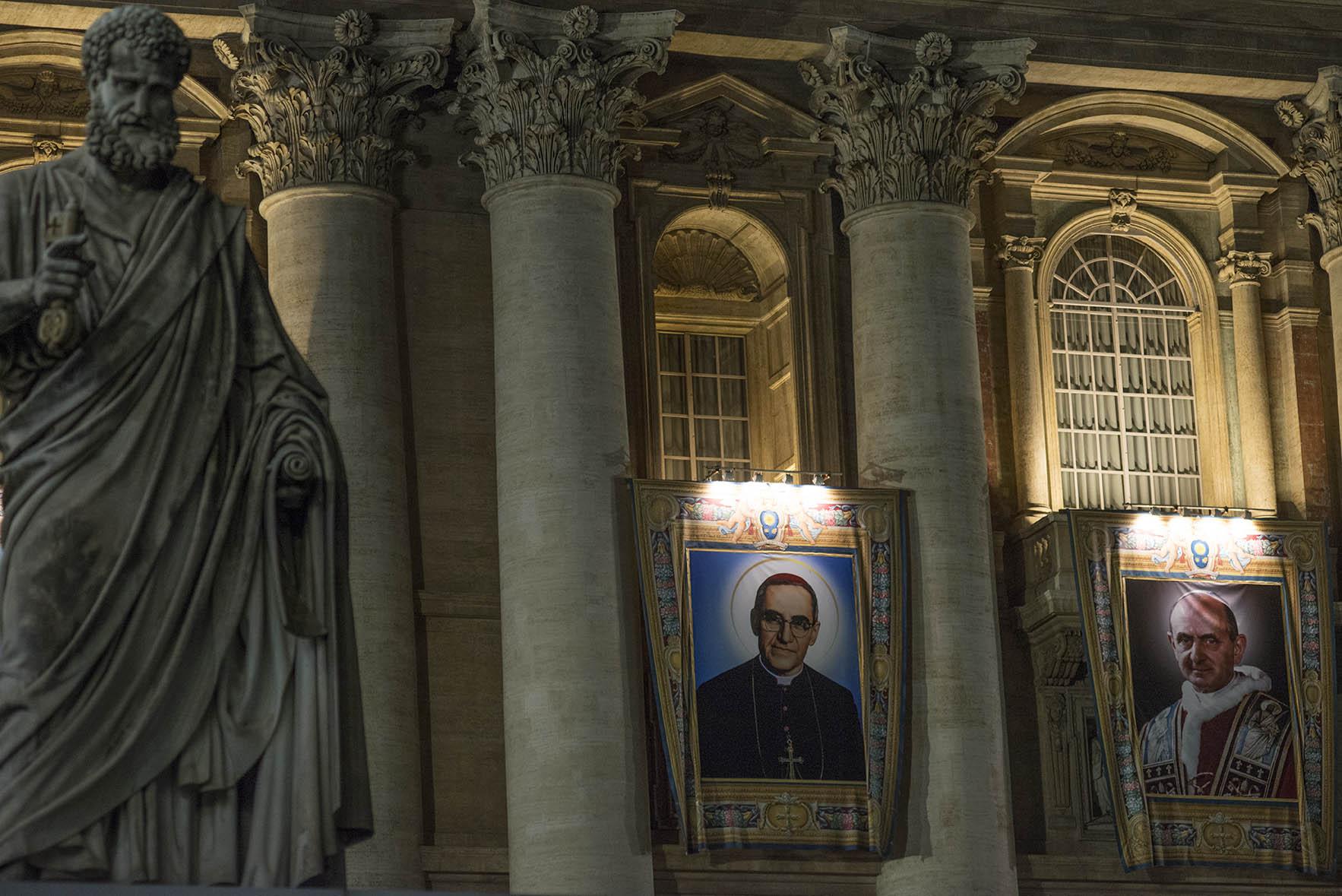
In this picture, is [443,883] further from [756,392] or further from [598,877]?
[756,392]

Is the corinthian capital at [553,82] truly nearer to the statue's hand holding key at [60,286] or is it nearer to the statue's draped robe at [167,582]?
the statue's draped robe at [167,582]

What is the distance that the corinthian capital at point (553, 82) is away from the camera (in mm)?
22062

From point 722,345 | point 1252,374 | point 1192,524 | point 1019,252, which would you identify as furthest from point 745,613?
point 1252,374

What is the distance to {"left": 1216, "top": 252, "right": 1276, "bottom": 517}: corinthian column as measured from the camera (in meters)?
24.6

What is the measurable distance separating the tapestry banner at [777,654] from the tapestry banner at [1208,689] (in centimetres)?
175

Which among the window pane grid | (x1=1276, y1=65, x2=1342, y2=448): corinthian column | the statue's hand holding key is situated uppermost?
(x1=1276, y1=65, x2=1342, y2=448): corinthian column

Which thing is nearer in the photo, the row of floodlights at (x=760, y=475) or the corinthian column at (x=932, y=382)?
the corinthian column at (x=932, y=382)

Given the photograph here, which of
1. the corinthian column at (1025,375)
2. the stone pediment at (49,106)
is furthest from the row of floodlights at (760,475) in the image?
the stone pediment at (49,106)

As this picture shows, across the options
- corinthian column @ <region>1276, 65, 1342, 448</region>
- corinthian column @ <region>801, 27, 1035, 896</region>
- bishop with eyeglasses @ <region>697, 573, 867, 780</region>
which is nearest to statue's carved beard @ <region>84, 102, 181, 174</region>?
bishop with eyeglasses @ <region>697, 573, 867, 780</region>

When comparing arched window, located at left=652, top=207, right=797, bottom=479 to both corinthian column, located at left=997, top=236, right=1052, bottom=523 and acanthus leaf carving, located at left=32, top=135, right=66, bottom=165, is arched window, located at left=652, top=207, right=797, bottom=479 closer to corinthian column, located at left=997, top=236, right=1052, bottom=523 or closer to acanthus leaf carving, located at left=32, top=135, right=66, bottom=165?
corinthian column, located at left=997, top=236, right=1052, bottom=523

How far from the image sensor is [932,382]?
73.0ft

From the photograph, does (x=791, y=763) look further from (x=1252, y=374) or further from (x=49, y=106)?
(x=49, y=106)

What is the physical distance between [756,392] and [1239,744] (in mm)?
4999

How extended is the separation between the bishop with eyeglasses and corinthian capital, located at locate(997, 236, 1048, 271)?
14.2ft
